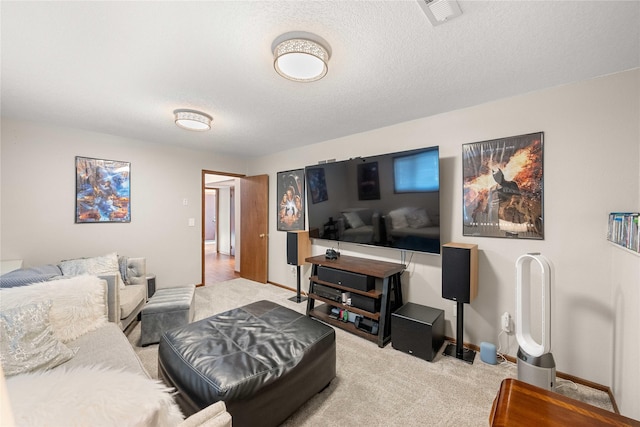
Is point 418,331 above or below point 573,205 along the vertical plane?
below

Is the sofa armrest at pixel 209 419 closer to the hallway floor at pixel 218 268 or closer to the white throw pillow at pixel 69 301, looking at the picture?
the white throw pillow at pixel 69 301

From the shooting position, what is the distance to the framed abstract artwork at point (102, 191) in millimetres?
3299

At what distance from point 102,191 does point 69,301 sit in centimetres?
225

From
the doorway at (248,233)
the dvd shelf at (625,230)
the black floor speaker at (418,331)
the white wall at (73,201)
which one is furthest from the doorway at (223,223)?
the dvd shelf at (625,230)

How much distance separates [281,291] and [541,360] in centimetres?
334

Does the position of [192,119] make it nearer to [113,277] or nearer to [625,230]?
[113,277]

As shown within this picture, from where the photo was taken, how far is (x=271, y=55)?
1.71 meters

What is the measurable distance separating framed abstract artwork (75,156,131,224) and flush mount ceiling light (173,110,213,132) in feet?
5.35

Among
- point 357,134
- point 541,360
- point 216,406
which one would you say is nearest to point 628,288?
point 541,360

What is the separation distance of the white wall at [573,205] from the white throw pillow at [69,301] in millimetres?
3143

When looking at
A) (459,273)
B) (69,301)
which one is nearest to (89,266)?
(69,301)

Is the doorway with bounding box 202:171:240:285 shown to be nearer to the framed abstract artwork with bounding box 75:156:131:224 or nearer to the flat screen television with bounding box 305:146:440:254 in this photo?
the framed abstract artwork with bounding box 75:156:131:224

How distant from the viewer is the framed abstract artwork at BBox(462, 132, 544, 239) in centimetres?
217

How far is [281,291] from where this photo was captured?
4.25 m
